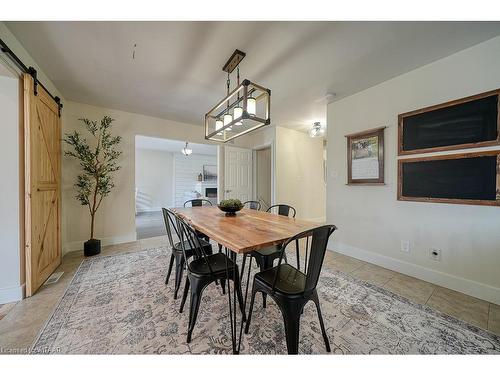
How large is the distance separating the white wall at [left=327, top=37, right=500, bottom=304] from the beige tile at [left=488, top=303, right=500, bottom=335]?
0.12 metres

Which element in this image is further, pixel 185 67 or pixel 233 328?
pixel 185 67

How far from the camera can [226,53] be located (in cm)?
190

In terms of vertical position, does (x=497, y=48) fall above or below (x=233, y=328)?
above

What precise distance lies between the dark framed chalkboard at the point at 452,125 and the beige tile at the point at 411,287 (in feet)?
4.87

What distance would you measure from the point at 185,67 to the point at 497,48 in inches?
119

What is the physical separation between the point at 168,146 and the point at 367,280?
6.85m

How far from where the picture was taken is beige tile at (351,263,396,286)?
2169mm

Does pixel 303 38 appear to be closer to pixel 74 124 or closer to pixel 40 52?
pixel 40 52

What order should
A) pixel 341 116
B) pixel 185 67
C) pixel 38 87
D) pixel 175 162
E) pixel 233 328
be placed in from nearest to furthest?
1. pixel 233 328
2. pixel 38 87
3. pixel 185 67
4. pixel 341 116
5. pixel 175 162

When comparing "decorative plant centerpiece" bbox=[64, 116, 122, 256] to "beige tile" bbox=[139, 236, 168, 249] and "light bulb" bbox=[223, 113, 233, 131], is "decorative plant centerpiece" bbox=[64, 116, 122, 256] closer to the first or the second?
"beige tile" bbox=[139, 236, 168, 249]

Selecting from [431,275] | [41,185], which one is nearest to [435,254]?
[431,275]
